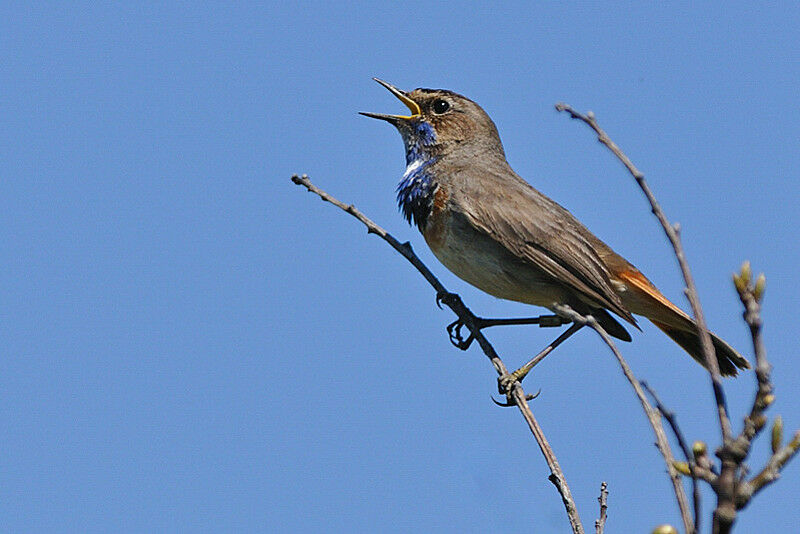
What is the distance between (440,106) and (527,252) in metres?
1.92

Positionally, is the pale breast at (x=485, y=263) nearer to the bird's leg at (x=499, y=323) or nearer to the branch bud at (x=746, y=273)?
the bird's leg at (x=499, y=323)

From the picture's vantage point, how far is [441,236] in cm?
716

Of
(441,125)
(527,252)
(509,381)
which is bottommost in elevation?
(509,381)

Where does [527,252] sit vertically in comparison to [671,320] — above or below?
above

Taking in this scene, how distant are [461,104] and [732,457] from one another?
6.73m

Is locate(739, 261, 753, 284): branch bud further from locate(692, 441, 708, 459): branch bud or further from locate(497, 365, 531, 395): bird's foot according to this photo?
locate(497, 365, 531, 395): bird's foot

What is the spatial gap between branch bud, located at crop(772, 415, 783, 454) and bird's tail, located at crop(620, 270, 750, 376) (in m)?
4.97

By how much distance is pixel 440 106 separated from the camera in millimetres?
8422

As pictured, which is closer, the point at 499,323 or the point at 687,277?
the point at 687,277

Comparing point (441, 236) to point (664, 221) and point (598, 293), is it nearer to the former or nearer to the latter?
point (598, 293)

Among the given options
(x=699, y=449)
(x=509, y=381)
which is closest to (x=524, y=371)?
(x=509, y=381)

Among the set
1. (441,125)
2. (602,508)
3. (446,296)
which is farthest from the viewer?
(441,125)

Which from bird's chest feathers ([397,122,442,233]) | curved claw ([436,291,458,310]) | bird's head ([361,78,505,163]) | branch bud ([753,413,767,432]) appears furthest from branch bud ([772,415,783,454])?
bird's head ([361,78,505,163])

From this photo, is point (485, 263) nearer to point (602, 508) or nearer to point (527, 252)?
point (527, 252)
